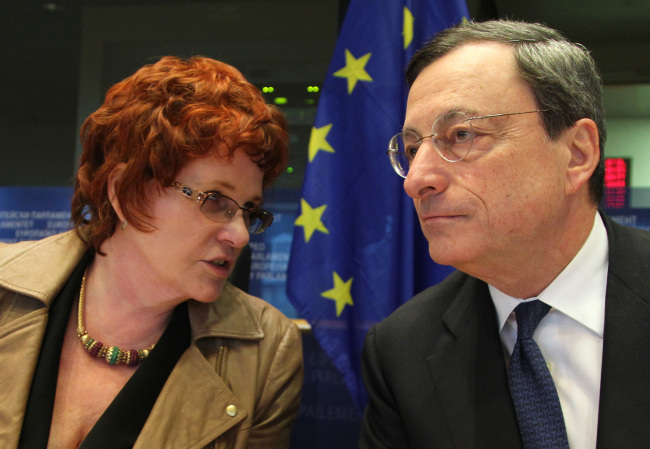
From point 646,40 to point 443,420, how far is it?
81.5 inches

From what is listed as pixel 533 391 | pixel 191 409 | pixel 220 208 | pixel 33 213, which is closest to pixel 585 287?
pixel 533 391

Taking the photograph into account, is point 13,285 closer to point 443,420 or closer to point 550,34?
point 443,420

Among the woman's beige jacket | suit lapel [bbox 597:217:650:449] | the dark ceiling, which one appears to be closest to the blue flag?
the woman's beige jacket

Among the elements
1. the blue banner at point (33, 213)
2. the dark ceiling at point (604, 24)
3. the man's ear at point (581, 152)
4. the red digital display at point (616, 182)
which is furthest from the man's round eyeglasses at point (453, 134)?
the blue banner at point (33, 213)

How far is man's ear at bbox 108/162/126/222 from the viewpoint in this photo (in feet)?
5.43

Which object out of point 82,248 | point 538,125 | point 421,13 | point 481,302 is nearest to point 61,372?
point 82,248

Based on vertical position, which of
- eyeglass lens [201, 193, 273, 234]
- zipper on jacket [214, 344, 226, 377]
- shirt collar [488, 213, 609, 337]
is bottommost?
zipper on jacket [214, 344, 226, 377]

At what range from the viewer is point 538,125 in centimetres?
135

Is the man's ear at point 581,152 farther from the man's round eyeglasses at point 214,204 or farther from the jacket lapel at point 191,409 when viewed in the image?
the jacket lapel at point 191,409

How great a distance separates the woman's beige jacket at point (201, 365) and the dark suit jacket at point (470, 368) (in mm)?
282

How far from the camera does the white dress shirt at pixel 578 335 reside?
4.23ft

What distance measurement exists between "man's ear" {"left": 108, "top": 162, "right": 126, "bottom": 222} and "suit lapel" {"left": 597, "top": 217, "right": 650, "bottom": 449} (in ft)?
4.18

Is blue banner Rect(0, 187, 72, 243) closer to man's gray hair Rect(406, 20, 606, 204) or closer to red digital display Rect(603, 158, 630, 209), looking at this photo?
man's gray hair Rect(406, 20, 606, 204)

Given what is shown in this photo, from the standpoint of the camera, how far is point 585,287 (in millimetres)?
1383
